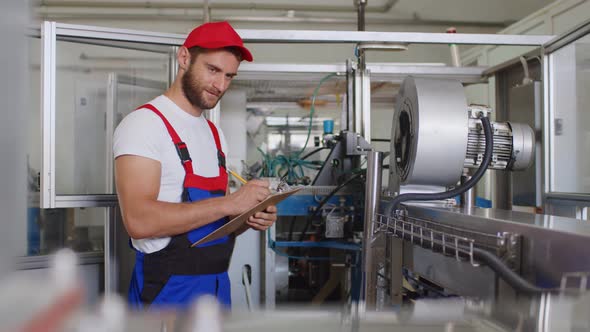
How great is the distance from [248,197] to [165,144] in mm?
254

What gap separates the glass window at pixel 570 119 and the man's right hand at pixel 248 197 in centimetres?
121

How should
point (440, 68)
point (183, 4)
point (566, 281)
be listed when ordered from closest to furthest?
1. point (566, 281)
2. point (440, 68)
3. point (183, 4)

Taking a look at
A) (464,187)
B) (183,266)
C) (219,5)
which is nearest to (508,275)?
(464,187)

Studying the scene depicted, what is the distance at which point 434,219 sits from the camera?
1.05 meters

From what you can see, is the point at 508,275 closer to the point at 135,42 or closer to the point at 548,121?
the point at 548,121

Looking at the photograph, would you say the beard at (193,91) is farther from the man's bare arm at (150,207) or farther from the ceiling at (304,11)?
the ceiling at (304,11)

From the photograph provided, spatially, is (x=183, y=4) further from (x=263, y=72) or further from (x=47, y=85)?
(x=47, y=85)

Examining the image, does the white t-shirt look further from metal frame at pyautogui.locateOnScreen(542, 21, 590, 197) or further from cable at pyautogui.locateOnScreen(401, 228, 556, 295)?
metal frame at pyautogui.locateOnScreen(542, 21, 590, 197)

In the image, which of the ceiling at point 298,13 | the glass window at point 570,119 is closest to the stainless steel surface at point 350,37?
the glass window at point 570,119

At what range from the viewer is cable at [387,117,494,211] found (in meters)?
1.08

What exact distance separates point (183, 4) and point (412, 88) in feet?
11.2

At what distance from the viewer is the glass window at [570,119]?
5.90 feet

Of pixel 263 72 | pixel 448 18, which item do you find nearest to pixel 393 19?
pixel 448 18

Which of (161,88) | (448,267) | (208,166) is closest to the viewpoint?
(448,267)
